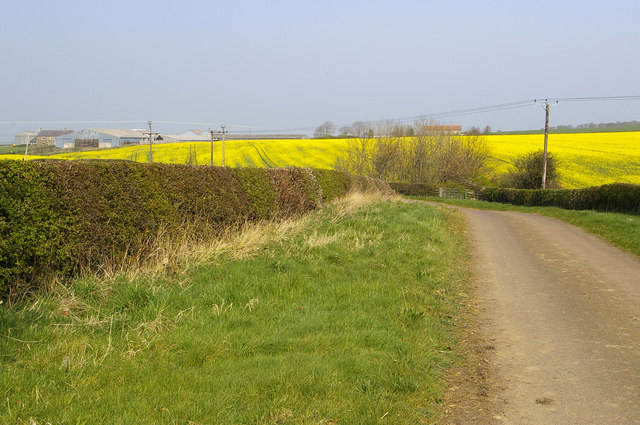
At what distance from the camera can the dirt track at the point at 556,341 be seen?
446cm

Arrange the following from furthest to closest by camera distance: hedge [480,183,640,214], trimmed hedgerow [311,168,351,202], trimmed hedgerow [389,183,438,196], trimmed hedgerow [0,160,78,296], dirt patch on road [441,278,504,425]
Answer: trimmed hedgerow [389,183,438,196] < hedge [480,183,640,214] < trimmed hedgerow [311,168,351,202] < trimmed hedgerow [0,160,78,296] < dirt patch on road [441,278,504,425]

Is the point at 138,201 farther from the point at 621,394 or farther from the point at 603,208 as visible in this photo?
the point at 603,208

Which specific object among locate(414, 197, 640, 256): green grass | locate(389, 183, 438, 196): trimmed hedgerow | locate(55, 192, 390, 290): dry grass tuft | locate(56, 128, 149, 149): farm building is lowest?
locate(389, 183, 438, 196): trimmed hedgerow

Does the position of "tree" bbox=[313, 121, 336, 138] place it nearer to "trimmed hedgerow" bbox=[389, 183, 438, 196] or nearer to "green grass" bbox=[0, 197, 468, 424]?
"trimmed hedgerow" bbox=[389, 183, 438, 196]

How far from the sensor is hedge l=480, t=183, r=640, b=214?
23.8 m

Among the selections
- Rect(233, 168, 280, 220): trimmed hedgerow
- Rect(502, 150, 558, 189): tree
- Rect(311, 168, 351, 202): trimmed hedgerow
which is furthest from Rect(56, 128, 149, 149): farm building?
Rect(233, 168, 280, 220): trimmed hedgerow

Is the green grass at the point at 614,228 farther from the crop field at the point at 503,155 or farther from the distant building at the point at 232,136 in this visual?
the distant building at the point at 232,136

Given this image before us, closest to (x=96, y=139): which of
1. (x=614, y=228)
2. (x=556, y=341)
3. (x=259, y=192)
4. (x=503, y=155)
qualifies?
(x=503, y=155)

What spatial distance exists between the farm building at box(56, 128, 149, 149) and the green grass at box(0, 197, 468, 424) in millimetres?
69522

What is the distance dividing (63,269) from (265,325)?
3.23m

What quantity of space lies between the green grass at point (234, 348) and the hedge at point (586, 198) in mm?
18793

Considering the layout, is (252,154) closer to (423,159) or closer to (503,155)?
(423,159)

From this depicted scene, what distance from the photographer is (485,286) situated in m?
9.53

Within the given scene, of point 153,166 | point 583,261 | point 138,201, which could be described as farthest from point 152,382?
point 583,261
